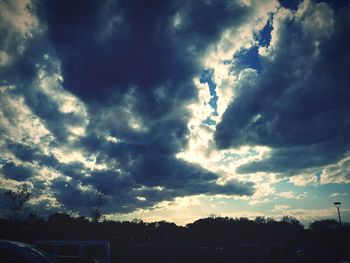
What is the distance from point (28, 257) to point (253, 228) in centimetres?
8455

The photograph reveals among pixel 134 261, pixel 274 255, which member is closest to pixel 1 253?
pixel 134 261

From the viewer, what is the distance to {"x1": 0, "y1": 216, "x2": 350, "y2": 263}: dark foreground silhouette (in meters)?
24.7

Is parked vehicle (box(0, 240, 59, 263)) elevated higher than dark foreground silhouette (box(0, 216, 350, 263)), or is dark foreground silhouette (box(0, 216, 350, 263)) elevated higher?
parked vehicle (box(0, 240, 59, 263))

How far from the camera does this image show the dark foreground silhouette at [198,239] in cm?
2473

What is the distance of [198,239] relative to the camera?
66.9 metres

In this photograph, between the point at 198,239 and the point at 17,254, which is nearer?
the point at 17,254

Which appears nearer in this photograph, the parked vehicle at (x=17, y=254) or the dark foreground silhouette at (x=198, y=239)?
the parked vehicle at (x=17, y=254)

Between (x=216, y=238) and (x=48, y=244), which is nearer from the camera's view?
(x=48, y=244)

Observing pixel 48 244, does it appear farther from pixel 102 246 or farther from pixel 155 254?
pixel 155 254

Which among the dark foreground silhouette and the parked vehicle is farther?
the dark foreground silhouette

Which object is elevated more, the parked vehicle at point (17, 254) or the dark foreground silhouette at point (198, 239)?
the parked vehicle at point (17, 254)

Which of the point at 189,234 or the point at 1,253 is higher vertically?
the point at 1,253

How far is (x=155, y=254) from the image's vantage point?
3425 centimetres

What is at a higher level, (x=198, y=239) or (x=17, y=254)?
(x=17, y=254)
